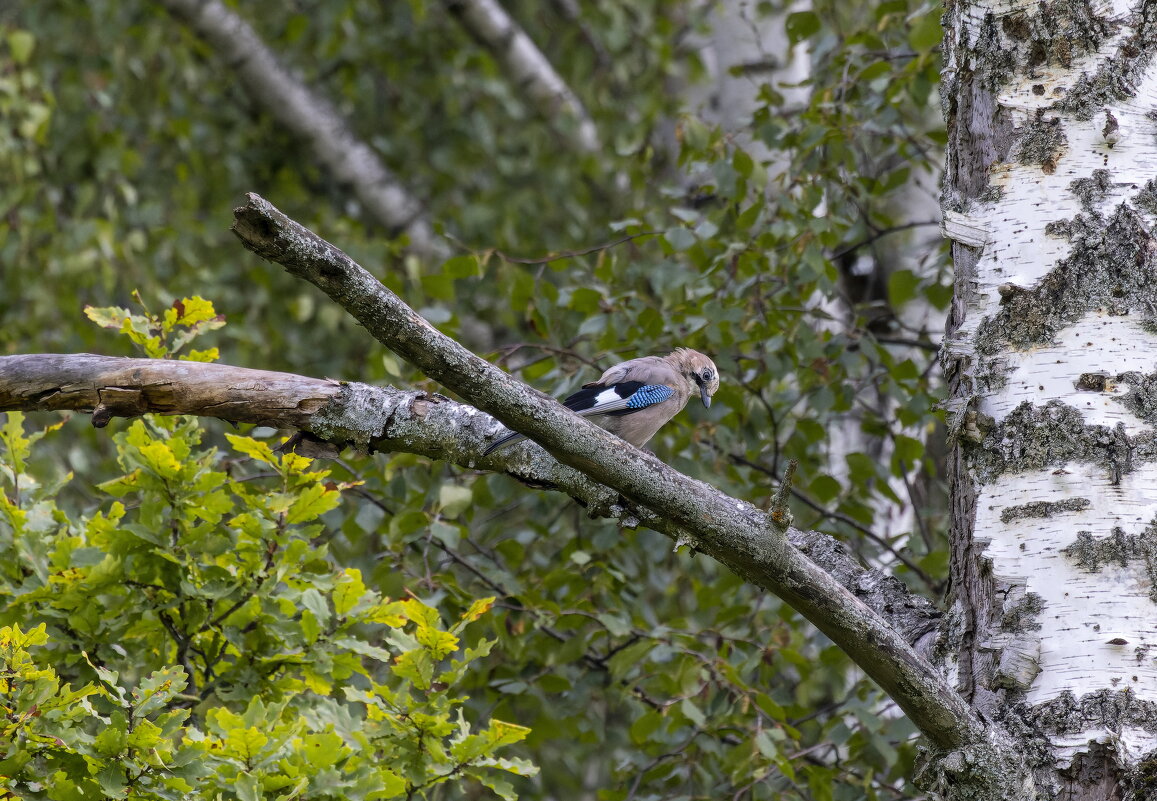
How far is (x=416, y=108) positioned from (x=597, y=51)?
1337mm

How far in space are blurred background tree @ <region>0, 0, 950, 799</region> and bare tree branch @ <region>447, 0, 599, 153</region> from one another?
0.15ft

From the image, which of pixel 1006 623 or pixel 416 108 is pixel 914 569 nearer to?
pixel 1006 623

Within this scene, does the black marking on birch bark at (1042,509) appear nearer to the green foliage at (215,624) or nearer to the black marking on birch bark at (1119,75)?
the black marking on birch bark at (1119,75)

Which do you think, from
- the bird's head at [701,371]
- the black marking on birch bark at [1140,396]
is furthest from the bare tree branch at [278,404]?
the bird's head at [701,371]

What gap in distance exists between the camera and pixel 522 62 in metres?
6.90

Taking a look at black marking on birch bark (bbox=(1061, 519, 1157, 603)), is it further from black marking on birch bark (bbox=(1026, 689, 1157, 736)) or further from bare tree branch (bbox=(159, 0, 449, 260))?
bare tree branch (bbox=(159, 0, 449, 260))

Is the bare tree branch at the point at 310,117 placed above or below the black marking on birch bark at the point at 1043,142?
above

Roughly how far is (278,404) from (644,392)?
6.28 ft

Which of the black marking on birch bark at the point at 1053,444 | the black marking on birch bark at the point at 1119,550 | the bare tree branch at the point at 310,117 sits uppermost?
the bare tree branch at the point at 310,117

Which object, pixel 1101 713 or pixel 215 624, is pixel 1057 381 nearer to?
pixel 1101 713

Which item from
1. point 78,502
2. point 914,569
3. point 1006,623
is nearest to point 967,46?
point 1006,623

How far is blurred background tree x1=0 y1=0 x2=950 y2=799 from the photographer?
3.92 metres

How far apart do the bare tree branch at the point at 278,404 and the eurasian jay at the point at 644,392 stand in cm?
142

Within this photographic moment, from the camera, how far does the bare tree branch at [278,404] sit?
2518 mm
